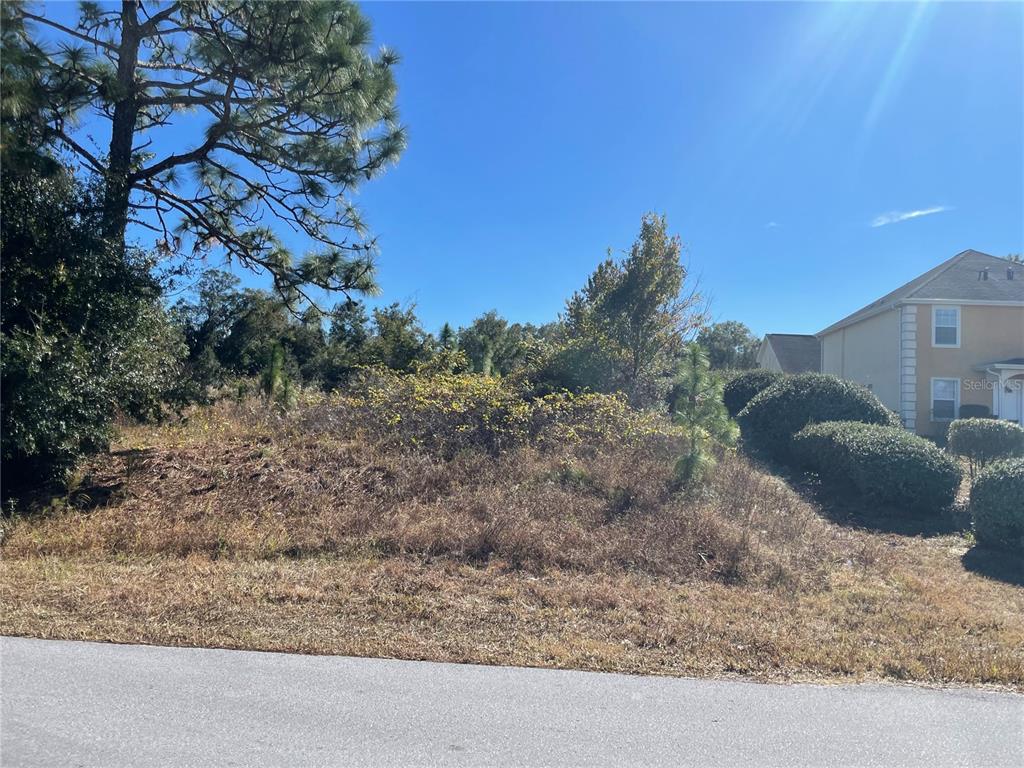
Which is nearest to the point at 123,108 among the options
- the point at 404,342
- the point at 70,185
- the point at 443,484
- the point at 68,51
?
the point at 68,51

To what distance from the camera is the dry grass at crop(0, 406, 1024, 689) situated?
423 centimetres

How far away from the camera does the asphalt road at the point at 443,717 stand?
9.58ft

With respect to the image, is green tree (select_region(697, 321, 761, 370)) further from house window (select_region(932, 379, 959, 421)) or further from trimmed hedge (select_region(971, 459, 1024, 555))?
trimmed hedge (select_region(971, 459, 1024, 555))

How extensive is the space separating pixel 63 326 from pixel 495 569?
524cm

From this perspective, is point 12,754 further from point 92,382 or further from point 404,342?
point 404,342

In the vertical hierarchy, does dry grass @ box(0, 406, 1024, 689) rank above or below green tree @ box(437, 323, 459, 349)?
below

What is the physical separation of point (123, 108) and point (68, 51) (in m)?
0.79

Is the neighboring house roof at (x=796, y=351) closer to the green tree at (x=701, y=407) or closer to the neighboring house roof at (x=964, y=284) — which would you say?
the neighboring house roof at (x=964, y=284)

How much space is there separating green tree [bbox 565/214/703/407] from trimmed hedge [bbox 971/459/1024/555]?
636 centimetres

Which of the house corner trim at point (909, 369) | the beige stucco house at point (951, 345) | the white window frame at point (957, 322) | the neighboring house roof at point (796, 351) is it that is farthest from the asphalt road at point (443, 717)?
the neighboring house roof at point (796, 351)

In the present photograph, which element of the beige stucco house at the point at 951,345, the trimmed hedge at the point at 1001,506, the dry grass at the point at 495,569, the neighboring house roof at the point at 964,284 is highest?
the neighboring house roof at the point at 964,284

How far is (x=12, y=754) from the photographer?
9.36 feet

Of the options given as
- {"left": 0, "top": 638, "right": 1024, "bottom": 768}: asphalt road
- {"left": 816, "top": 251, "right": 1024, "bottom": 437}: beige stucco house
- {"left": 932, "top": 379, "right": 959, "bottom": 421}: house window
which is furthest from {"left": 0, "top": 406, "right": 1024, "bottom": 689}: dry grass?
{"left": 932, "top": 379, "right": 959, "bottom": 421}: house window

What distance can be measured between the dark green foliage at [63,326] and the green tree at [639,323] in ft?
26.3
